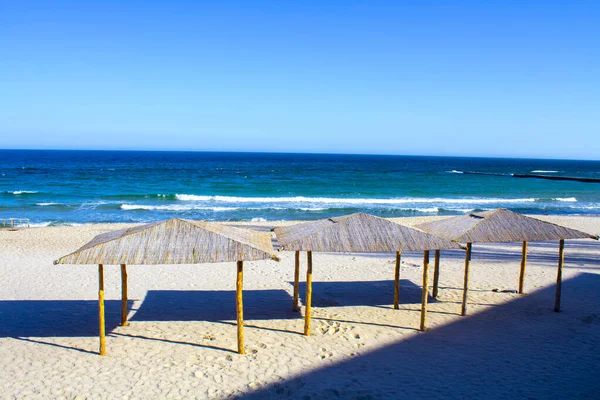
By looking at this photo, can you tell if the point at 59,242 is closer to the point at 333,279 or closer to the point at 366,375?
the point at 333,279

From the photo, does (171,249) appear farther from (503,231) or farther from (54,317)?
(503,231)

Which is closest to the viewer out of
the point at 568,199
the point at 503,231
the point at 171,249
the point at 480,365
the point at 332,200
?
the point at 171,249

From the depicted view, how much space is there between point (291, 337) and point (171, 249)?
2407mm

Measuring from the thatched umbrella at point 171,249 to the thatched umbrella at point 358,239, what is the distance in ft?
2.36

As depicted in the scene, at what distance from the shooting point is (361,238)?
729cm

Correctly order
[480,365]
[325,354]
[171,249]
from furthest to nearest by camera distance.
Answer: [325,354], [480,365], [171,249]

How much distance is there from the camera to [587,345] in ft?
23.5

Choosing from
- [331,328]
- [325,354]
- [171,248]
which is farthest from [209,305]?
[325,354]

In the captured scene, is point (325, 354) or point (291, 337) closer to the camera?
point (325, 354)

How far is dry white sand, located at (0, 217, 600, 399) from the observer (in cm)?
580

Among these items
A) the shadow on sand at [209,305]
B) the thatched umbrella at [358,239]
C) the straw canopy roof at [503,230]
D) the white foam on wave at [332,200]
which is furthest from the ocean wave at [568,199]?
the thatched umbrella at [358,239]

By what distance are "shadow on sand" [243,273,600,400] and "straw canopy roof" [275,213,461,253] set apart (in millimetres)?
1511

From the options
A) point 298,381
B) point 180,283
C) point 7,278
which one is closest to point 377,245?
point 298,381

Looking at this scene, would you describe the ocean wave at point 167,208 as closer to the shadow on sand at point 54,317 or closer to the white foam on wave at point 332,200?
the white foam on wave at point 332,200
